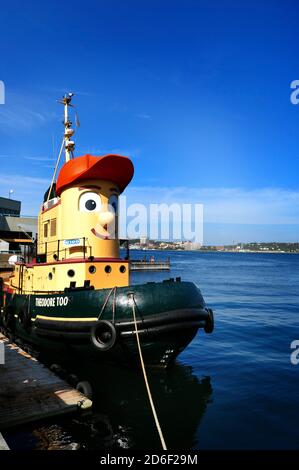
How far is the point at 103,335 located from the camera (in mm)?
9391

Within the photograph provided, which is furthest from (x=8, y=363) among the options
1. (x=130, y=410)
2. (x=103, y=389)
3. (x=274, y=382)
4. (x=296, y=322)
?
(x=296, y=322)

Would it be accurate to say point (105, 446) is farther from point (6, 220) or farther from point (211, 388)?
point (6, 220)

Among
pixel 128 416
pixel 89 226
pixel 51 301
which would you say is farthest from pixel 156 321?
pixel 89 226

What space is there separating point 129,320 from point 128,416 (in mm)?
2320

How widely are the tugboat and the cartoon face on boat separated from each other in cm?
3

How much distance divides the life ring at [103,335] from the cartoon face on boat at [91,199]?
3031 mm

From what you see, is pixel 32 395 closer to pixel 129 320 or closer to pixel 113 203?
pixel 129 320

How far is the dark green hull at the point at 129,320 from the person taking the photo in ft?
30.2

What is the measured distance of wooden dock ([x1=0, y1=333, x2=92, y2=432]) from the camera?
7413 millimetres

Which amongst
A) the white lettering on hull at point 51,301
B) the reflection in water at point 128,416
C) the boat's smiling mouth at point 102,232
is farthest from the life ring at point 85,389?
the boat's smiling mouth at point 102,232

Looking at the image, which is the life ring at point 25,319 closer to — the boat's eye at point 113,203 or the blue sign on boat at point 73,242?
the blue sign on boat at point 73,242

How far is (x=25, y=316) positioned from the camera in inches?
486

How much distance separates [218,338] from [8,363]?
1011cm

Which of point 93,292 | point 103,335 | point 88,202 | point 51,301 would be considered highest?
point 88,202
